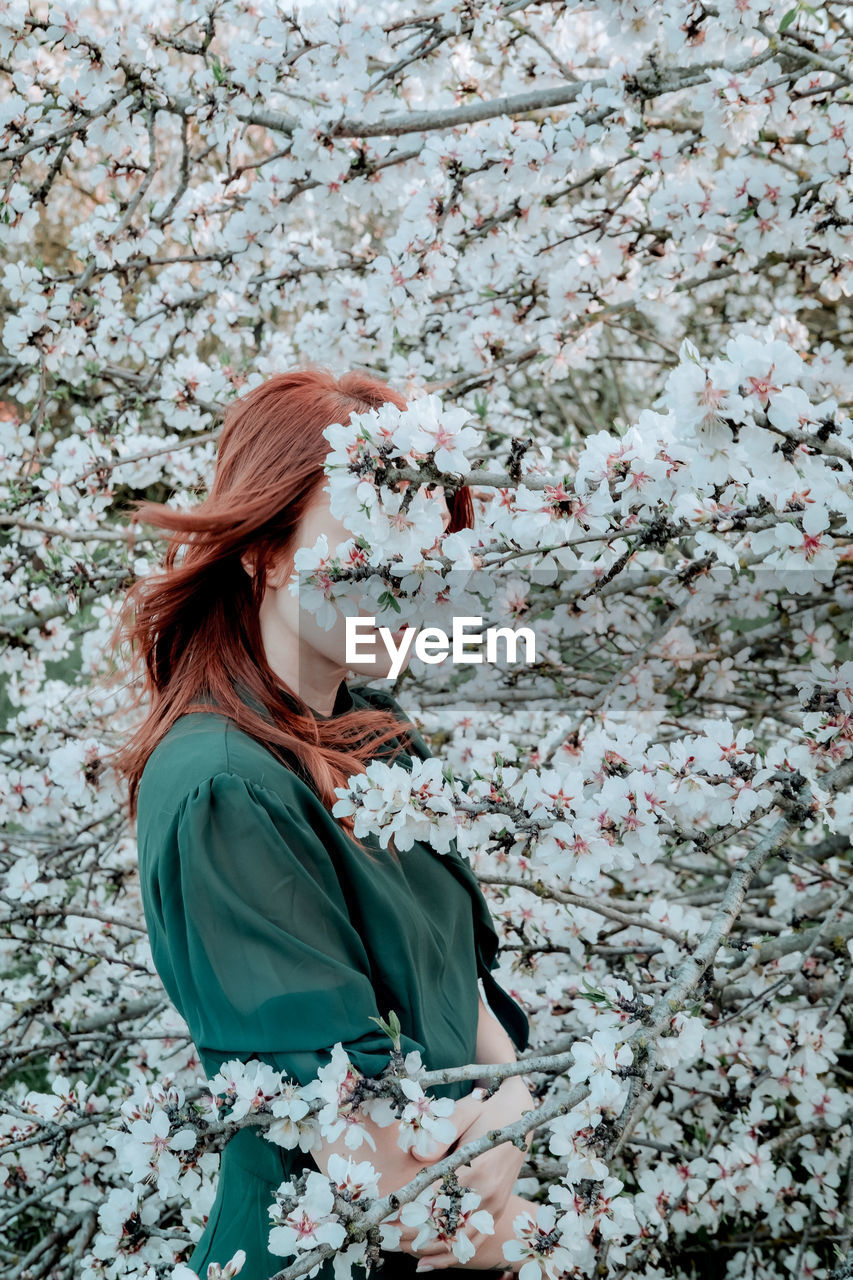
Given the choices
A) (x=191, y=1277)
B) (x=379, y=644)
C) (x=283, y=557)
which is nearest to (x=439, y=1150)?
(x=191, y=1277)

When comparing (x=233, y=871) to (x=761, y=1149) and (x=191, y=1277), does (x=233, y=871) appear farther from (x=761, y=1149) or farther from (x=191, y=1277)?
(x=761, y=1149)

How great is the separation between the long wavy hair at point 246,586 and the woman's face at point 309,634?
0.02m

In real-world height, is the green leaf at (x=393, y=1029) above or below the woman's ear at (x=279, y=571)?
below

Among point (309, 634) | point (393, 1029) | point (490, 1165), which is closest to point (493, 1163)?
point (490, 1165)

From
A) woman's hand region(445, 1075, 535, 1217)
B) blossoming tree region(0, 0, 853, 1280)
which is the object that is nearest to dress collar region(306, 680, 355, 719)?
blossoming tree region(0, 0, 853, 1280)

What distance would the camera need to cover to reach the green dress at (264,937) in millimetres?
1120

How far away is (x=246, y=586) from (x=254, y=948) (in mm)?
577

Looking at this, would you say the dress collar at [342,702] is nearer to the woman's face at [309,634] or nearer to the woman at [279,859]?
the woman at [279,859]

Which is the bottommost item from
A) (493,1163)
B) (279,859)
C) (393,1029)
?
(493,1163)

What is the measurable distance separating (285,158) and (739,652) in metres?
1.67

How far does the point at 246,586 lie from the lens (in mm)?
1514

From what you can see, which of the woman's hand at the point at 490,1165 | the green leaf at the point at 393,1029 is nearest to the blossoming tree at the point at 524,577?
the green leaf at the point at 393,1029

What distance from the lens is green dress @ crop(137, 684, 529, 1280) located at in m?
1.12

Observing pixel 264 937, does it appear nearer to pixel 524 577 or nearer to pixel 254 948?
pixel 254 948
